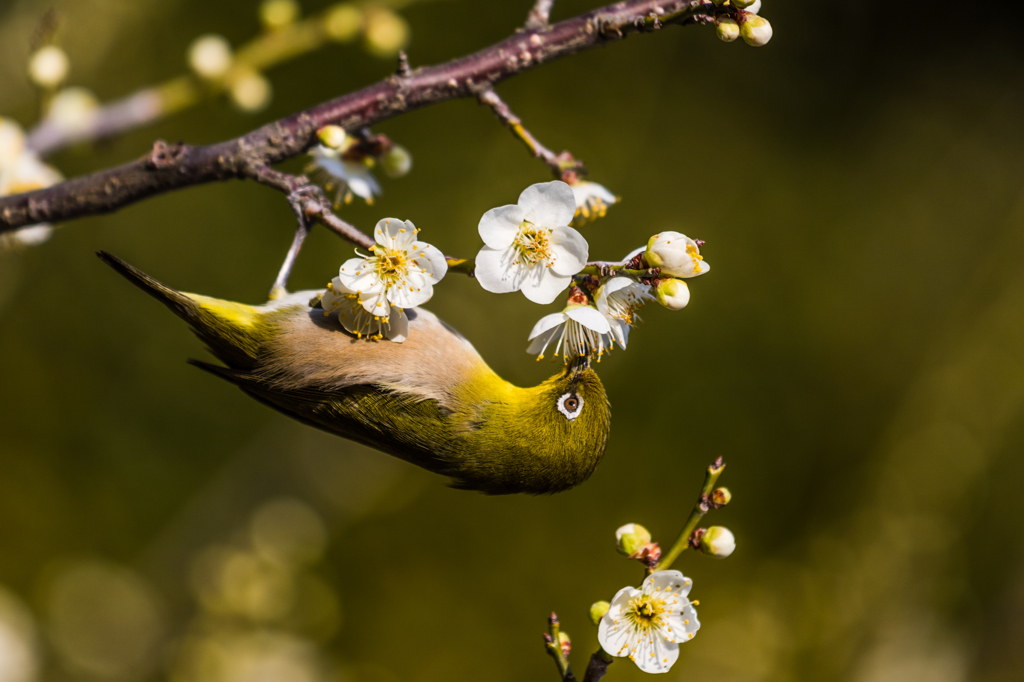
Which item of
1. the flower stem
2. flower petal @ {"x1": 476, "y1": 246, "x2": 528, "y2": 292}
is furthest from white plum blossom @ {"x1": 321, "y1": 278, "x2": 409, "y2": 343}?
the flower stem

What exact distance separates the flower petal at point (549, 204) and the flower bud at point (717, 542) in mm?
571

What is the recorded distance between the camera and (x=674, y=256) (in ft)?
3.26

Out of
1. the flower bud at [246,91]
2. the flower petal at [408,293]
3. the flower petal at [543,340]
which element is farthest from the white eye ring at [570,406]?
the flower bud at [246,91]

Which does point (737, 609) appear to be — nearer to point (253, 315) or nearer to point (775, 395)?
point (775, 395)

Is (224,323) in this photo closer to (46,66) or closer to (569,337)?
(569,337)

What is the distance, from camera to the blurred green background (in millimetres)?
2492

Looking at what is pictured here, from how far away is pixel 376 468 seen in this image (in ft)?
9.00

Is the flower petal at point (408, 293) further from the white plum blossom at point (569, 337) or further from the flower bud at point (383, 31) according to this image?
the flower bud at point (383, 31)

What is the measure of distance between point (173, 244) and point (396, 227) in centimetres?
246

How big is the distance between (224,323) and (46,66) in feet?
3.02

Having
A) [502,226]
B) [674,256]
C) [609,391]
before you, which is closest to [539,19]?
[502,226]

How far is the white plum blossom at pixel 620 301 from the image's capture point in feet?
3.42

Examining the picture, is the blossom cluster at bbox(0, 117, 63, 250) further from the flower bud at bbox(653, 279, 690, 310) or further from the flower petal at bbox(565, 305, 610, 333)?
the flower bud at bbox(653, 279, 690, 310)

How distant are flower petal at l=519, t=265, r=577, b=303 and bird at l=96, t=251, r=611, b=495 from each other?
258 millimetres
